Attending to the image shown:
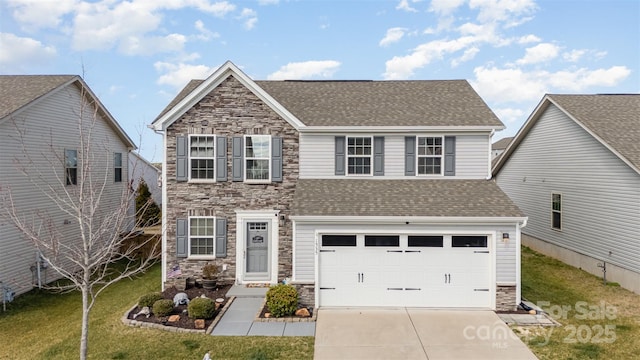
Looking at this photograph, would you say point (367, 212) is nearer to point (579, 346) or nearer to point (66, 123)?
point (579, 346)

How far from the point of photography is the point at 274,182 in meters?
13.2

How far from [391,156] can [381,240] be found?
146 inches

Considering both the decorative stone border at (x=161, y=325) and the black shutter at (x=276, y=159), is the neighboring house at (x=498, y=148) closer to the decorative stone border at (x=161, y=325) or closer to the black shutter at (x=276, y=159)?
the black shutter at (x=276, y=159)

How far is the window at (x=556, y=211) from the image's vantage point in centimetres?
1708

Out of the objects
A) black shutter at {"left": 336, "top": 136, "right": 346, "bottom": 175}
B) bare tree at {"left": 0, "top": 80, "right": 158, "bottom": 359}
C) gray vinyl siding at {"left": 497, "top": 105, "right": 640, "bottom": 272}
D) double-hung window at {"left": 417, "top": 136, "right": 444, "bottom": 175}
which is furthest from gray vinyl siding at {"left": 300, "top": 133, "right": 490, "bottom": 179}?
bare tree at {"left": 0, "top": 80, "right": 158, "bottom": 359}

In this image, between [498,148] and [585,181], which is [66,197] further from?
[498,148]

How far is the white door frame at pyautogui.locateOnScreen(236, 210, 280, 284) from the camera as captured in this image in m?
13.0

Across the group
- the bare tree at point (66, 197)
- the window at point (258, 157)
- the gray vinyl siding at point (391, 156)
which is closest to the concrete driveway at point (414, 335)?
the gray vinyl siding at point (391, 156)

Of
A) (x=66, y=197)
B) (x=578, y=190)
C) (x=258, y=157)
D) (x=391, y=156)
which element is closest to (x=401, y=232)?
(x=391, y=156)

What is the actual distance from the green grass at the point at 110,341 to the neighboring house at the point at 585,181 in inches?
500

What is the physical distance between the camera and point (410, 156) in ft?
43.9

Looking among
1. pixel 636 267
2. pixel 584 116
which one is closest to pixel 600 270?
pixel 636 267

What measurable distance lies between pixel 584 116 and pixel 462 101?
5406 mm

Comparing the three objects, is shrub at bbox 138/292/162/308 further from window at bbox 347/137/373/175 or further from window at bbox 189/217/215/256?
window at bbox 347/137/373/175
